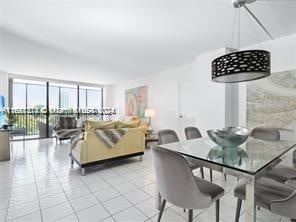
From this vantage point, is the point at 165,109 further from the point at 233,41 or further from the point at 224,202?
the point at 224,202

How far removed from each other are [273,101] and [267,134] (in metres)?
0.92

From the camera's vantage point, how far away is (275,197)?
4.37ft

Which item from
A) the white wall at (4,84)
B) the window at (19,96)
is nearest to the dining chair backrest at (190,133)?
the white wall at (4,84)

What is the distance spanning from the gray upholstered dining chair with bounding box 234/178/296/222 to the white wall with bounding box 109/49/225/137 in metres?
2.29

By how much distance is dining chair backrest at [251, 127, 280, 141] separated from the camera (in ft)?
8.18

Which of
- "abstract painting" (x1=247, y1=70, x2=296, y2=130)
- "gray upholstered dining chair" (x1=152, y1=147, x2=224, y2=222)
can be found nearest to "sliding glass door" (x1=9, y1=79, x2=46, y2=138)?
"gray upholstered dining chair" (x1=152, y1=147, x2=224, y2=222)

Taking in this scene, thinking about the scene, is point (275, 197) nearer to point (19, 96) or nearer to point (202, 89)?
point (202, 89)

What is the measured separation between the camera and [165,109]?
5.66 m

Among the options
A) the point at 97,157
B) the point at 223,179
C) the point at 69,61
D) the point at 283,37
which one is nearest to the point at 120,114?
the point at 69,61

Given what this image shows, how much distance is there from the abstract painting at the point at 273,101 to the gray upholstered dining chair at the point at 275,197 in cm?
205

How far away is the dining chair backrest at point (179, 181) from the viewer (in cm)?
122

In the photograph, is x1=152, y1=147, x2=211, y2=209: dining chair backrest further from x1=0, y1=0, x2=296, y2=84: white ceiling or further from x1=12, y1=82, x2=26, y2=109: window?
x1=12, y1=82, x2=26, y2=109: window

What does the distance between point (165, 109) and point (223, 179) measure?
3234 mm

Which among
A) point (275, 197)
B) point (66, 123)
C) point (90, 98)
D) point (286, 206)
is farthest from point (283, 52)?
point (90, 98)
